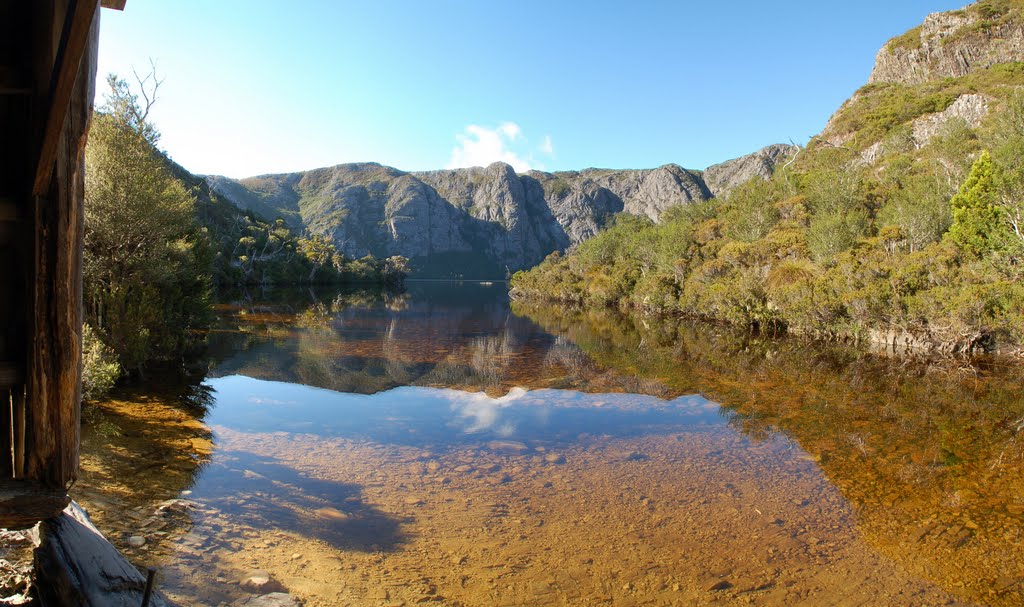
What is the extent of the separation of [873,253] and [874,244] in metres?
2.67

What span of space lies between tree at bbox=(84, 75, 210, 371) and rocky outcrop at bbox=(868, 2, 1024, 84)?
388 feet

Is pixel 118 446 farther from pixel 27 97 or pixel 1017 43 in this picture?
pixel 1017 43

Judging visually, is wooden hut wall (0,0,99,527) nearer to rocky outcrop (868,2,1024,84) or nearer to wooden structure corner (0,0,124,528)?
wooden structure corner (0,0,124,528)

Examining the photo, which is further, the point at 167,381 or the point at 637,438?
the point at 167,381

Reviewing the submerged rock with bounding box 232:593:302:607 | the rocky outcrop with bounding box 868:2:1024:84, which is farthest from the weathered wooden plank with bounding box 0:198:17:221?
the rocky outcrop with bounding box 868:2:1024:84

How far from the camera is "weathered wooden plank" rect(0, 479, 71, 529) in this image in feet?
10.9

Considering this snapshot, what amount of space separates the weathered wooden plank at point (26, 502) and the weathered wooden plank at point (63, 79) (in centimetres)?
196

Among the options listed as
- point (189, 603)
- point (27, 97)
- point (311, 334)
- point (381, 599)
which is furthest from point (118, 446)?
point (311, 334)

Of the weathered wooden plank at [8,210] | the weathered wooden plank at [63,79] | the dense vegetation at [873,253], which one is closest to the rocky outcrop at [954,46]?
the dense vegetation at [873,253]

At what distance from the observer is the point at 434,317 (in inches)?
1774

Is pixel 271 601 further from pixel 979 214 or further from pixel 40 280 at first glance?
pixel 979 214

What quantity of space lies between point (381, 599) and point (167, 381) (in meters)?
12.7

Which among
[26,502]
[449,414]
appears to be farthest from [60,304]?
[449,414]

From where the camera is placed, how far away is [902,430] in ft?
39.1
